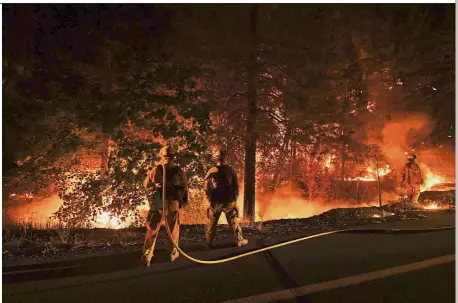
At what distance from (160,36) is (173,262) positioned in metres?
5.81

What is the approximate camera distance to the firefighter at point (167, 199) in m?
5.59

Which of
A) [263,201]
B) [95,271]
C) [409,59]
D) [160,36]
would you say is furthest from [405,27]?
[95,271]

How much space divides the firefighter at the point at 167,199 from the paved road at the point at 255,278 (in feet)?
1.20

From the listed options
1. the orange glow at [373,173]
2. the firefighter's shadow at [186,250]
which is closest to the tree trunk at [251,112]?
the firefighter's shadow at [186,250]

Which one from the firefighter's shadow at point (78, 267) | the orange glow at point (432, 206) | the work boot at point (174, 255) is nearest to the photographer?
the firefighter's shadow at point (78, 267)

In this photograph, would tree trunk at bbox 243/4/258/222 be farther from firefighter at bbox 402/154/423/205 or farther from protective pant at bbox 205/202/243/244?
firefighter at bbox 402/154/423/205

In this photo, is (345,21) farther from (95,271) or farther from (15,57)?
(95,271)

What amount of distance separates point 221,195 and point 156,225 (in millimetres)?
1308

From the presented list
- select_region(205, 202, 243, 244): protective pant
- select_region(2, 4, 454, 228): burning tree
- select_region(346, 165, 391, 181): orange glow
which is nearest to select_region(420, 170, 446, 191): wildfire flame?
select_region(346, 165, 391, 181): orange glow

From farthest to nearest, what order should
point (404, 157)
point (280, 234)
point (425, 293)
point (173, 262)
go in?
point (404, 157), point (280, 234), point (173, 262), point (425, 293)

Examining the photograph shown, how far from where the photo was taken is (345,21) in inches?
436

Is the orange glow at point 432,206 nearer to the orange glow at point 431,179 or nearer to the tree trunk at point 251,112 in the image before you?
the tree trunk at point 251,112

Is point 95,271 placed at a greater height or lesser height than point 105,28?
lesser

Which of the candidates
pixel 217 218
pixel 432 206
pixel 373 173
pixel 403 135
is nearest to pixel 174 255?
pixel 217 218
